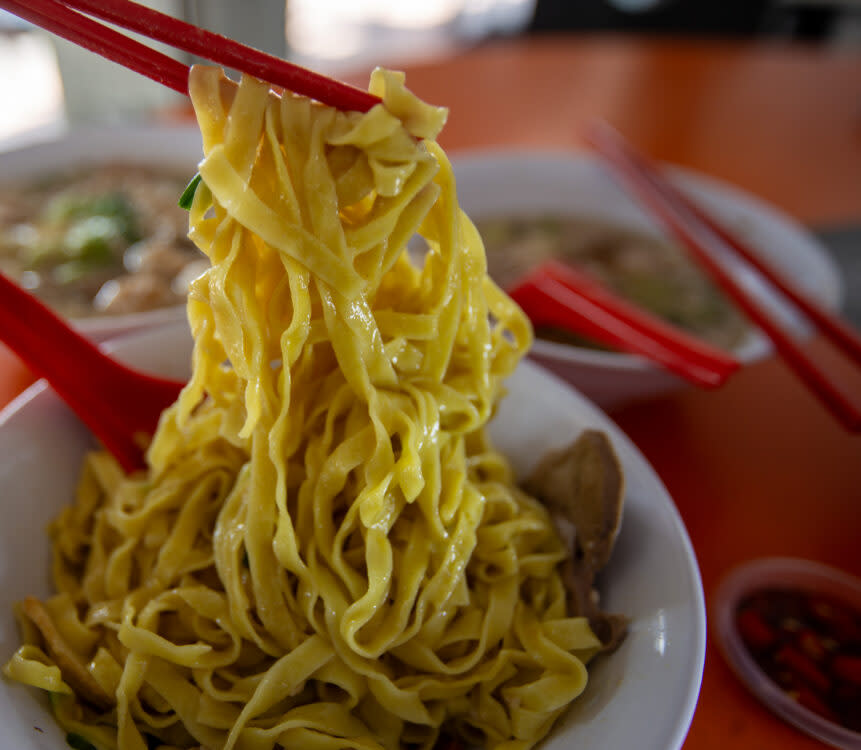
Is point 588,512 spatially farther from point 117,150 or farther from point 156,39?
point 117,150

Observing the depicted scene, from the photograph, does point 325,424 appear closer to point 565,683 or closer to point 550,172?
point 565,683

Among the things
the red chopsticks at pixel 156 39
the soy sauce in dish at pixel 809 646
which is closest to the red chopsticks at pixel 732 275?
the soy sauce in dish at pixel 809 646

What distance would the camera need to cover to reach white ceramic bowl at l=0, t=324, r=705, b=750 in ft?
2.53

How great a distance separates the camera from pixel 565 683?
882mm

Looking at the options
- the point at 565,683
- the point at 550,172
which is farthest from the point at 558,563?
the point at 550,172

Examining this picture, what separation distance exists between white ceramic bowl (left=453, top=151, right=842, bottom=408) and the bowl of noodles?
1.06 ft

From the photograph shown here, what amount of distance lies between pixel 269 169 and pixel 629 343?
0.87m

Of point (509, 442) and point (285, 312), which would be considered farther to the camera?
point (509, 442)

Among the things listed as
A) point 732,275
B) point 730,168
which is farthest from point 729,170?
point 732,275

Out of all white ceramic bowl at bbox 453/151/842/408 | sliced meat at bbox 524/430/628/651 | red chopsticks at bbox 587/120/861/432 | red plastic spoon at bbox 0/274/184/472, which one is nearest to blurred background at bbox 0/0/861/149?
white ceramic bowl at bbox 453/151/842/408

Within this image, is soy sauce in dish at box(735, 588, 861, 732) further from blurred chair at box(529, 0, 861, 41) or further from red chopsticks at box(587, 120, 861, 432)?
blurred chair at box(529, 0, 861, 41)

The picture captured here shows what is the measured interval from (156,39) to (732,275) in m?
1.57

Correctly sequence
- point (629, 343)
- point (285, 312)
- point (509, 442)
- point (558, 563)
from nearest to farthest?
point (285, 312), point (558, 563), point (509, 442), point (629, 343)

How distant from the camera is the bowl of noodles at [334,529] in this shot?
0.79 meters
